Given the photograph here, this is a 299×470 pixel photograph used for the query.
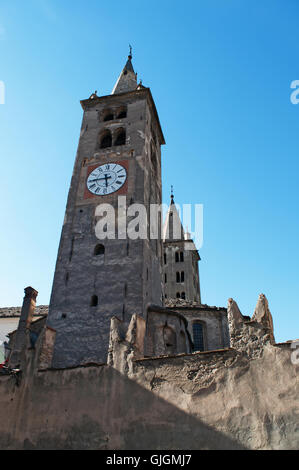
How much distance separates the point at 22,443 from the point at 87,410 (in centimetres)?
254

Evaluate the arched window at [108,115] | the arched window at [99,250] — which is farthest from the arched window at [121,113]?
the arched window at [99,250]

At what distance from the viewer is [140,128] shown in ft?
93.6

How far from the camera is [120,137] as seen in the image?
29531mm

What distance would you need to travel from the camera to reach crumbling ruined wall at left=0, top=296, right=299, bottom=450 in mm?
10727

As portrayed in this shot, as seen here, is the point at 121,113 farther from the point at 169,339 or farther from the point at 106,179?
the point at 169,339

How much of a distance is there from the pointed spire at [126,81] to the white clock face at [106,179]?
8.24m

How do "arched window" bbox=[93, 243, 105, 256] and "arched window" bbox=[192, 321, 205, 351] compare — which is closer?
"arched window" bbox=[93, 243, 105, 256]

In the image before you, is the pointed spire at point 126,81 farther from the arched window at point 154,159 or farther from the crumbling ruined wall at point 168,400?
the crumbling ruined wall at point 168,400

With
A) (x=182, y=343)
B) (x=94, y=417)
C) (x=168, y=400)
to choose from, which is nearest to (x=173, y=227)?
(x=182, y=343)

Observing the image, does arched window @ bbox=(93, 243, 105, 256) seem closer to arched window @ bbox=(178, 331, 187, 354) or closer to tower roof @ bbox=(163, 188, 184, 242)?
arched window @ bbox=(178, 331, 187, 354)

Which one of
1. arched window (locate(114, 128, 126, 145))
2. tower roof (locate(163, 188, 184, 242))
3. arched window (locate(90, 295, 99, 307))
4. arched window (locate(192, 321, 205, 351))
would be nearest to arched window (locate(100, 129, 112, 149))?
arched window (locate(114, 128, 126, 145))

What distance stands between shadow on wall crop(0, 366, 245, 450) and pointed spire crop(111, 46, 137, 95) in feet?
79.0

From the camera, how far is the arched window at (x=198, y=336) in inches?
1298
